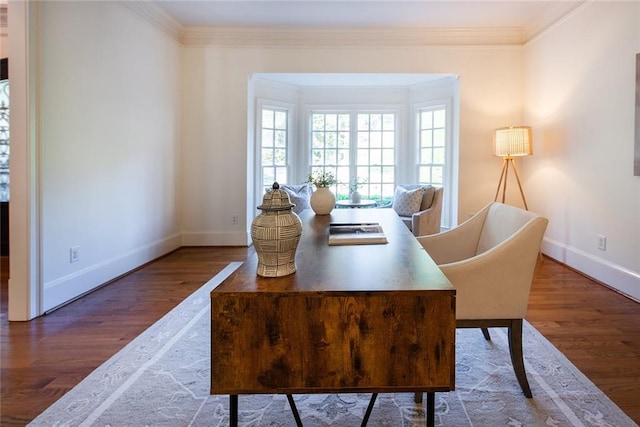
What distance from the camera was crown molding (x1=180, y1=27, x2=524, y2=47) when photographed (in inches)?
201

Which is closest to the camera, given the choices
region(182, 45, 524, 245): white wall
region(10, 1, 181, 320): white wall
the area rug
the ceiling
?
the area rug

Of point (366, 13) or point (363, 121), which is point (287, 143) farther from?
point (366, 13)

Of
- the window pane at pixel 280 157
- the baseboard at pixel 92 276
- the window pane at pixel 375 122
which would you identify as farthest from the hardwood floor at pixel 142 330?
the window pane at pixel 375 122

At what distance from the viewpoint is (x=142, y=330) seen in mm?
2551

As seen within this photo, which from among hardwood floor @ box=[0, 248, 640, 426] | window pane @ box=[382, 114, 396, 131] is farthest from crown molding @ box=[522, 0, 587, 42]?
hardwood floor @ box=[0, 248, 640, 426]

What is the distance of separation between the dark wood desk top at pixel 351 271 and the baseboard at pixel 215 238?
3687mm

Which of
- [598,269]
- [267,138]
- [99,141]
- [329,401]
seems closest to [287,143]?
[267,138]

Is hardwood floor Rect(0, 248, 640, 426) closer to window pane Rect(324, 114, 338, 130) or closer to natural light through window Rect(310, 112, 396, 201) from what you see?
natural light through window Rect(310, 112, 396, 201)

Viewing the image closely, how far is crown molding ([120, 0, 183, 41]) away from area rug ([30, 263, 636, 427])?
363 centimetres

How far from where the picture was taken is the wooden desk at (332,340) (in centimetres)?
105

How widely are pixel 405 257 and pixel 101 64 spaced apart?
342 cm

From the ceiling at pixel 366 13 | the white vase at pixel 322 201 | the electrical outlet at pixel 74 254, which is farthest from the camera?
the ceiling at pixel 366 13

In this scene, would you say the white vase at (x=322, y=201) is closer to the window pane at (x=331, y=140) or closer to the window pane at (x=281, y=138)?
the window pane at (x=281, y=138)

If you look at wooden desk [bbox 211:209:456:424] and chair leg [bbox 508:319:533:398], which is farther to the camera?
chair leg [bbox 508:319:533:398]
